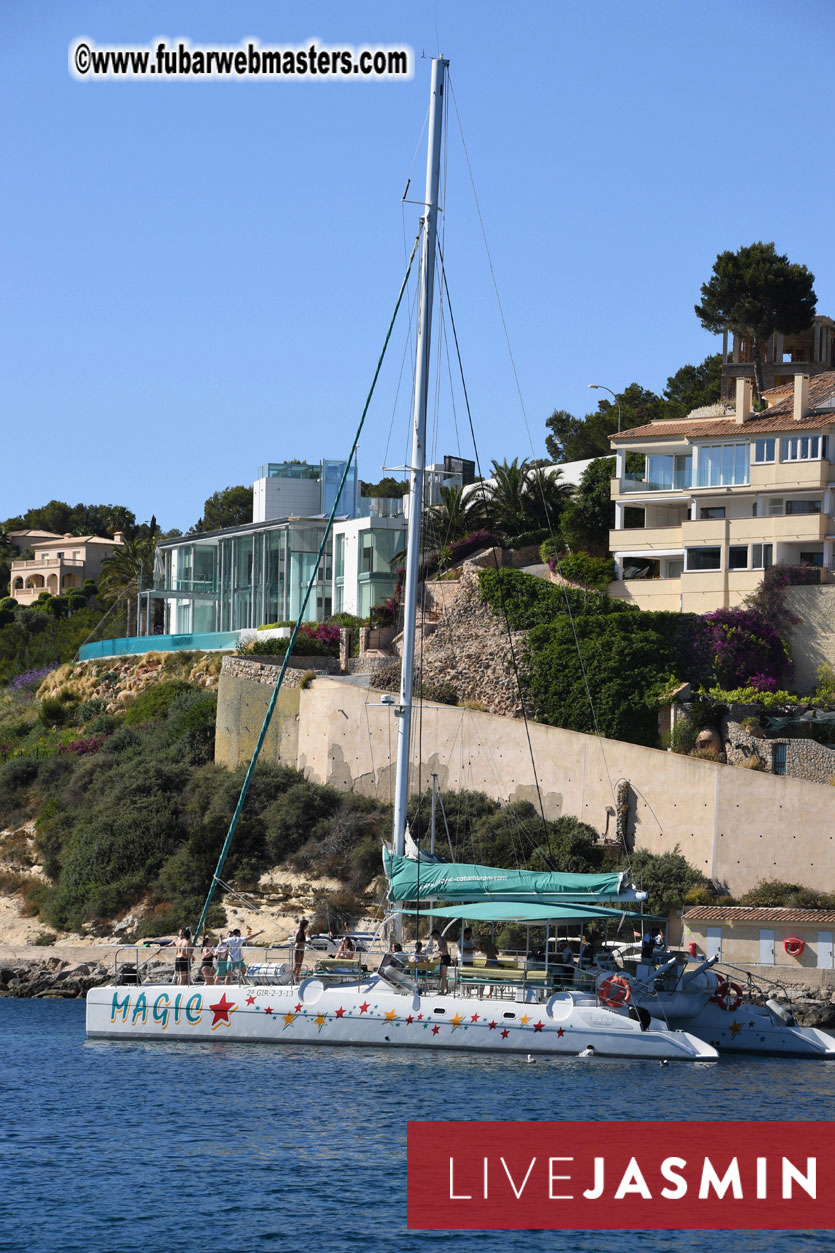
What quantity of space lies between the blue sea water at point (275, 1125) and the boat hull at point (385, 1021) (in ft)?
0.93

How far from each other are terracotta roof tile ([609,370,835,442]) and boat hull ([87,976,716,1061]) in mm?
26695

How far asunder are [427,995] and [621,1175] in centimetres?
771

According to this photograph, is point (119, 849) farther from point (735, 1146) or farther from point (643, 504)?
point (735, 1146)

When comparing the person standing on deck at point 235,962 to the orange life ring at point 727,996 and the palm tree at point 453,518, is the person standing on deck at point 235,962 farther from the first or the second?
the palm tree at point 453,518

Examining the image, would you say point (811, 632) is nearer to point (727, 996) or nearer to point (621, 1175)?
point (727, 996)

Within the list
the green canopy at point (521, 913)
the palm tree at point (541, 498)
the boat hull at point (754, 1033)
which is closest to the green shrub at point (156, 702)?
the palm tree at point (541, 498)

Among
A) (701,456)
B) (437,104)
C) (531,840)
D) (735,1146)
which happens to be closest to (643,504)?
(701,456)

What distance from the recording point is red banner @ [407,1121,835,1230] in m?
18.2

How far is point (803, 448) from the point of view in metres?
48.8

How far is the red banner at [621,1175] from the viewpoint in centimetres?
1825

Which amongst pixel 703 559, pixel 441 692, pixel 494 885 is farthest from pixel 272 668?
pixel 494 885

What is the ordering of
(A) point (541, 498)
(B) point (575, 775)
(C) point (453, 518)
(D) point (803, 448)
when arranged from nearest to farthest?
(B) point (575, 775) < (D) point (803, 448) < (C) point (453, 518) < (A) point (541, 498)

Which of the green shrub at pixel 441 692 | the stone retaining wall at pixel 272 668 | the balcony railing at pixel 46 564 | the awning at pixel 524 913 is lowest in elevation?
the awning at pixel 524 913

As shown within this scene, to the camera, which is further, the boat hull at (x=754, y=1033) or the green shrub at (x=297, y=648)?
the green shrub at (x=297, y=648)
